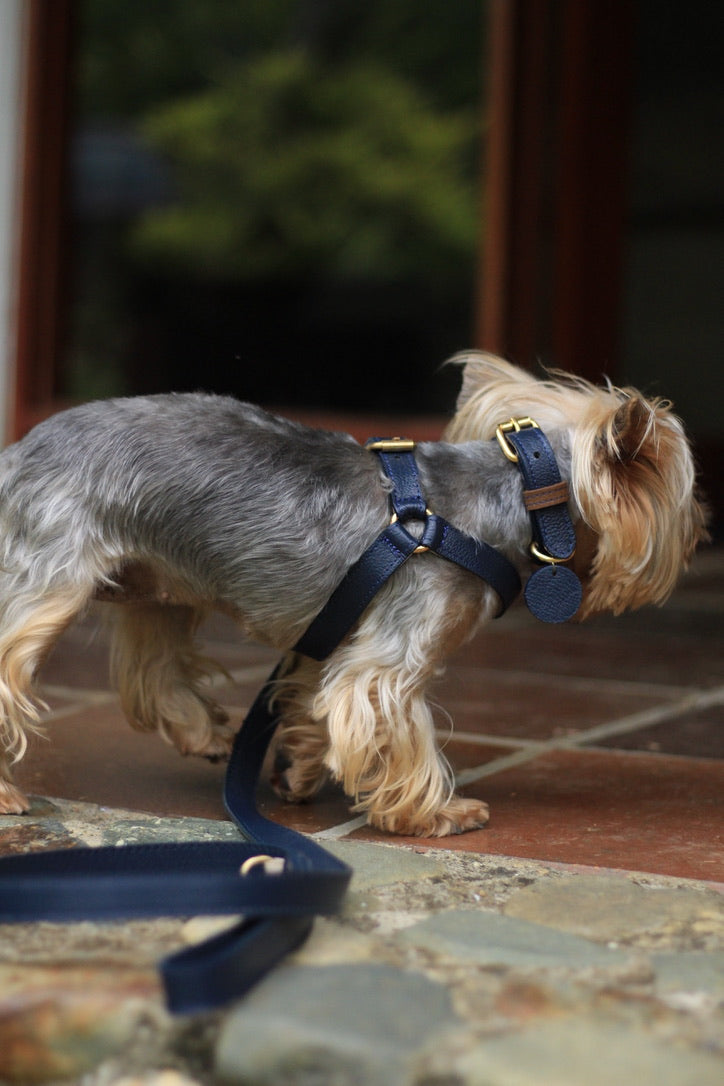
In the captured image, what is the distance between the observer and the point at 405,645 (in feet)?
9.33

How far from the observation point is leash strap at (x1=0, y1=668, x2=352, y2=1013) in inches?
72.8

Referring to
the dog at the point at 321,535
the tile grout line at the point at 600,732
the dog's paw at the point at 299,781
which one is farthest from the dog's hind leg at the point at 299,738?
the tile grout line at the point at 600,732

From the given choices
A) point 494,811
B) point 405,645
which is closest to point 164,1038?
point 405,645

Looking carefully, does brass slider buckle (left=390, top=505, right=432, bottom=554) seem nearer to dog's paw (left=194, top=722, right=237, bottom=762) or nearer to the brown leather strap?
the brown leather strap

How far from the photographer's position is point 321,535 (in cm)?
284

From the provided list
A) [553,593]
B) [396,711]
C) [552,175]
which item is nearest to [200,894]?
[396,711]

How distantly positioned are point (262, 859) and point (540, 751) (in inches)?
60.0

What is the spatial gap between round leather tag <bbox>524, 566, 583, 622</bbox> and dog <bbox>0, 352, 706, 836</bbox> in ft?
0.24

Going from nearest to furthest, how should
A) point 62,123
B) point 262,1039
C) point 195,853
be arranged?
1. point 262,1039
2. point 195,853
3. point 62,123

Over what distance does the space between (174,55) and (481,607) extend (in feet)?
39.7

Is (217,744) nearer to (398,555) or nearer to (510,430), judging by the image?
(398,555)

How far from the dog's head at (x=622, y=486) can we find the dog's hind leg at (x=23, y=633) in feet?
3.49

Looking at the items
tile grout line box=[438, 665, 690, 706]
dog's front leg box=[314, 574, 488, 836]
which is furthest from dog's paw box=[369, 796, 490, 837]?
tile grout line box=[438, 665, 690, 706]

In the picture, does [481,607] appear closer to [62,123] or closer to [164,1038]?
[164,1038]
